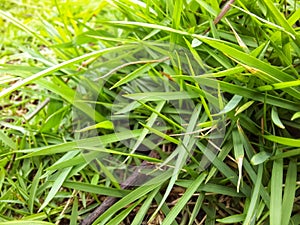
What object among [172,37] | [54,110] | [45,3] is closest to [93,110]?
[54,110]

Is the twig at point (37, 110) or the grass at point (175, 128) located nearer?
the grass at point (175, 128)

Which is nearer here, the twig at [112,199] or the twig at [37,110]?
the twig at [112,199]

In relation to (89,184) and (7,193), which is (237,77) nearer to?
(89,184)

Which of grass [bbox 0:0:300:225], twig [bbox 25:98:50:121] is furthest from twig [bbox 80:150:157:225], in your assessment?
twig [bbox 25:98:50:121]

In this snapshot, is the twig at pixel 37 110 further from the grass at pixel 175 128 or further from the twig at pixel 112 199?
the twig at pixel 112 199

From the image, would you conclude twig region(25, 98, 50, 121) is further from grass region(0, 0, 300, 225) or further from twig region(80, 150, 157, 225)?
twig region(80, 150, 157, 225)

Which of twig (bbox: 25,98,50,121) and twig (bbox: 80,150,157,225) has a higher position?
twig (bbox: 25,98,50,121)

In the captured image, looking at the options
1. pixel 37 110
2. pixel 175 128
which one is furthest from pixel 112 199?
pixel 37 110

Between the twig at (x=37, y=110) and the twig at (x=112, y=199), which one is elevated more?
the twig at (x=37, y=110)

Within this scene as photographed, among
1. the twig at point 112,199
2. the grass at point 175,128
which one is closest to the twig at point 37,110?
the grass at point 175,128
